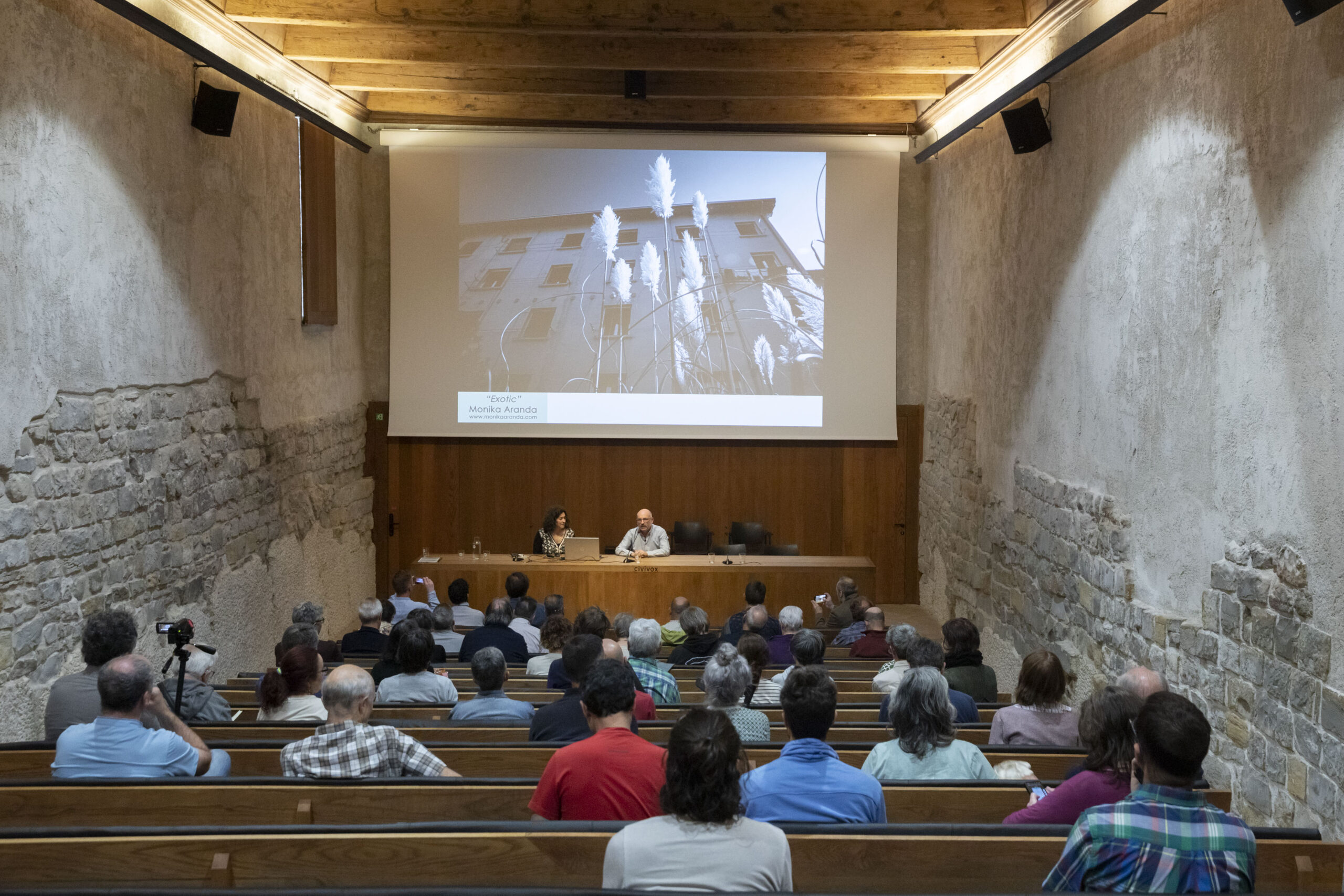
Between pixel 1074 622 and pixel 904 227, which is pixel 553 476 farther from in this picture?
pixel 1074 622

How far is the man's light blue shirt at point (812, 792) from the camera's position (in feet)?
9.21

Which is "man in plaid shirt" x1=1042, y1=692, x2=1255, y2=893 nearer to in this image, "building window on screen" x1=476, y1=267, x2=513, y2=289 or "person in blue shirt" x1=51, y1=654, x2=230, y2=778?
"person in blue shirt" x1=51, y1=654, x2=230, y2=778

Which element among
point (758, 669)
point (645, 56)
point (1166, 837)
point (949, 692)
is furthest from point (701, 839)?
point (645, 56)

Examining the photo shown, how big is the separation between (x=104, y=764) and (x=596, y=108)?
26.4 feet

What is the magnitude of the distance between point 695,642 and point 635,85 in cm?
505

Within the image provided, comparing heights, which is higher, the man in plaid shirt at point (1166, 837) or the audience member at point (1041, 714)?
the man in plaid shirt at point (1166, 837)

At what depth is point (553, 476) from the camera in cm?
1072

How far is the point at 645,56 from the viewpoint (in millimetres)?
8242

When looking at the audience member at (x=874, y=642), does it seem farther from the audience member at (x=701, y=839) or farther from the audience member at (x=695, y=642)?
the audience member at (x=701, y=839)

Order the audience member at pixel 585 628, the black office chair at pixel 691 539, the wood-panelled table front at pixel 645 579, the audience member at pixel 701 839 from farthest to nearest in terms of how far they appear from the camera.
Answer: the black office chair at pixel 691 539 < the wood-panelled table front at pixel 645 579 < the audience member at pixel 585 628 < the audience member at pixel 701 839

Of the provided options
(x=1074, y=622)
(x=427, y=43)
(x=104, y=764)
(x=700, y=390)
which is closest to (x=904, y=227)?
(x=700, y=390)

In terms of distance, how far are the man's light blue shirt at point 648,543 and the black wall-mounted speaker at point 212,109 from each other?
4.48 m

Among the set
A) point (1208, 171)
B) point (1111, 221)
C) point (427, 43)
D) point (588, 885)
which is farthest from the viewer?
point (427, 43)

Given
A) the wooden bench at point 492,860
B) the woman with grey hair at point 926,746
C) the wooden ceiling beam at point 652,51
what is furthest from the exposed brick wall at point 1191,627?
the wooden ceiling beam at point 652,51
